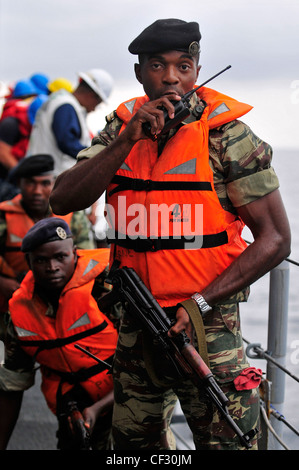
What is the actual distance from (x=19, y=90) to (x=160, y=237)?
22.5 feet

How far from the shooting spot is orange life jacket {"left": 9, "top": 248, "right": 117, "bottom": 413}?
3.87m

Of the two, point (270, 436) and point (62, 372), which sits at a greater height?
point (62, 372)

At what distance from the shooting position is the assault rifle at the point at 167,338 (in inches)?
102

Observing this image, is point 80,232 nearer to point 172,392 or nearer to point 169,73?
point 172,392

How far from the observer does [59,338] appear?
3.88 metres

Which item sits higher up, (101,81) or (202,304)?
(101,81)

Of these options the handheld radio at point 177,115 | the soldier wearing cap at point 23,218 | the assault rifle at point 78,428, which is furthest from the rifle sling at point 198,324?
the soldier wearing cap at point 23,218

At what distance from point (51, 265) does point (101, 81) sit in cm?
327

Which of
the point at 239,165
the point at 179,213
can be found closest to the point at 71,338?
the point at 179,213

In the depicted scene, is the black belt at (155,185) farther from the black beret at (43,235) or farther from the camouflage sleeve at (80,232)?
the camouflage sleeve at (80,232)
